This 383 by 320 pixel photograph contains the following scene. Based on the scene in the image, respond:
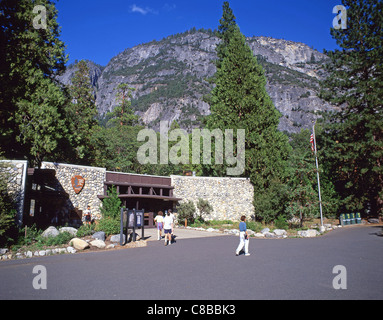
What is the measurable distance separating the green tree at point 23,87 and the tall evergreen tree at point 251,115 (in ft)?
51.3

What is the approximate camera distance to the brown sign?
2122 centimetres

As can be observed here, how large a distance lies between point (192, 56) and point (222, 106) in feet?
556

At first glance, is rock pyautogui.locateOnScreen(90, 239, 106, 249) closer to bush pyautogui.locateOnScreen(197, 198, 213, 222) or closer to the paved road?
the paved road

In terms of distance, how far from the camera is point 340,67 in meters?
26.9

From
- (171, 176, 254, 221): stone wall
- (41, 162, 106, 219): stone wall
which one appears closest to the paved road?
(41, 162, 106, 219): stone wall

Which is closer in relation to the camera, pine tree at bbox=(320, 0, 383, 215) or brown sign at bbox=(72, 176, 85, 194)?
brown sign at bbox=(72, 176, 85, 194)

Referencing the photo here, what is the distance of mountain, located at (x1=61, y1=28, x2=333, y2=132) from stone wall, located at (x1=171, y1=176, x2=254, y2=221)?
291 ft

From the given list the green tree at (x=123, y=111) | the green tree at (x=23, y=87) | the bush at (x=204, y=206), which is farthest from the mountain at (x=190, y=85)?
the green tree at (x=23, y=87)

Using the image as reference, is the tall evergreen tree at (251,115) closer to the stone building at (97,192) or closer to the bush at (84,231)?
the stone building at (97,192)

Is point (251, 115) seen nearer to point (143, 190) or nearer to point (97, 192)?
point (143, 190)
